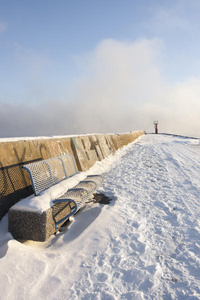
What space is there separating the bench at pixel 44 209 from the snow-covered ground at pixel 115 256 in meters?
0.17

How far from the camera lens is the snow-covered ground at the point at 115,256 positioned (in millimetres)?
2309

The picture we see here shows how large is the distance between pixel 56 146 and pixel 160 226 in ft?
11.6

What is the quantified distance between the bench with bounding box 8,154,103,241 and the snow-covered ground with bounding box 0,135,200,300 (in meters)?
0.17

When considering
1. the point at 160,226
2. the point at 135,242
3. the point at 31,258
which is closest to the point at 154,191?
the point at 160,226

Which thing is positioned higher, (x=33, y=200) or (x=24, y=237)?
(x=33, y=200)

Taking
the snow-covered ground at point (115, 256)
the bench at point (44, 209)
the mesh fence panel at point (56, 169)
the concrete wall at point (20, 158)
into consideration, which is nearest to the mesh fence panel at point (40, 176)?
the bench at point (44, 209)

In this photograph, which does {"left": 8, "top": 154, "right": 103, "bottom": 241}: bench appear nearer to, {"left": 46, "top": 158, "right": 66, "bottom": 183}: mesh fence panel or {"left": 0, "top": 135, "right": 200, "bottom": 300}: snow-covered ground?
{"left": 46, "top": 158, "right": 66, "bottom": 183}: mesh fence panel

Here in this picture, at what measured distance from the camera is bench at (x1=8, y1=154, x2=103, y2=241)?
3223 mm

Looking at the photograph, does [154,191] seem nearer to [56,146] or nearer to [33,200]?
[56,146]

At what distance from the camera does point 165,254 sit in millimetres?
2939

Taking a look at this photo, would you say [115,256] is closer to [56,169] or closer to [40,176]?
[40,176]

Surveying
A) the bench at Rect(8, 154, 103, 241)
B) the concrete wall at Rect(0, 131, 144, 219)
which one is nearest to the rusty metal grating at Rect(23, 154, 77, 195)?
the bench at Rect(8, 154, 103, 241)

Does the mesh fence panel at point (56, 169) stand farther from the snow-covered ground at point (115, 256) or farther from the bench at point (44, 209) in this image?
the snow-covered ground at point (115, 256)

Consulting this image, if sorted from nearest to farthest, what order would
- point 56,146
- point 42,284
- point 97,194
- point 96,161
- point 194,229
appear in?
point 42,284, point 194,229, point 97,194, point 56,146, point 96,161
